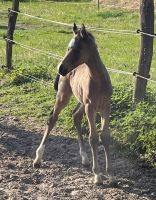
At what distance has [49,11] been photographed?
1016 inches

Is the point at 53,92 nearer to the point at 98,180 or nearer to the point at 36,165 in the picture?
the point at 36,165

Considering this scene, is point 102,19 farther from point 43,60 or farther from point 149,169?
point 149,169

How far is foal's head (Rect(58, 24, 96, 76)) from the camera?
18.0 feet

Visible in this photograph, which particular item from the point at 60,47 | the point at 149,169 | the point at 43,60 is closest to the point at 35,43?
the point at 60,47

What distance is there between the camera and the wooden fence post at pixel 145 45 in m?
6.87

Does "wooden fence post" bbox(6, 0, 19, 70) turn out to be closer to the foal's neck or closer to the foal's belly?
the foal's belly

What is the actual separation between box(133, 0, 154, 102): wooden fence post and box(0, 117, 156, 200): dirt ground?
2.97 ft

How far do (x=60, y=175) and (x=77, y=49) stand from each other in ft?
4.74

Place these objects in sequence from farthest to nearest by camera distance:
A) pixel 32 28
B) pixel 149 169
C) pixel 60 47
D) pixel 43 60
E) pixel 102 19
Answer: pixel 102 19
pixel 32 28
pixel 60 47
pixel 43 60
pixel 149 169

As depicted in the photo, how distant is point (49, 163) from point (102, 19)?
1717 centimetres

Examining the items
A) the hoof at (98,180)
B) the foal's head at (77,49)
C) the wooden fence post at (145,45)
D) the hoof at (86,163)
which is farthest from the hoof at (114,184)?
→ the wooden fence post at (145,45)

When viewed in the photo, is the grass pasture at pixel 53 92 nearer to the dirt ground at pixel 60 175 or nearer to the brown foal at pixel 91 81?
the dirt ground at pixel 60 175

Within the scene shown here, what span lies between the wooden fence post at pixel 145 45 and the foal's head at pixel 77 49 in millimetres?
1538

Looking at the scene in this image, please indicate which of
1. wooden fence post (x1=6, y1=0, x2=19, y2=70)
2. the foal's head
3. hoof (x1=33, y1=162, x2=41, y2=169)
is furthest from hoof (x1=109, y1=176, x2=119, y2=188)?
wooden fence post (x1=6, y1=0, x2=19, y2=70)
